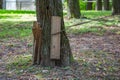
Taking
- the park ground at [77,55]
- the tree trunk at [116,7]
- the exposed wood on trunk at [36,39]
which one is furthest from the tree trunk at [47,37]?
the tree trunk at [116,7]

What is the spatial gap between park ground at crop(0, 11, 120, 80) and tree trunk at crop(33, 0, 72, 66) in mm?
153

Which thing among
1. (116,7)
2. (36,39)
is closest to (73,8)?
(116,7)

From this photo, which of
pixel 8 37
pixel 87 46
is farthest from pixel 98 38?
pixel 8 37

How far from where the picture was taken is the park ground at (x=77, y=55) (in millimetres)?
6645

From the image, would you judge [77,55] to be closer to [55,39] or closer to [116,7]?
[55,39]

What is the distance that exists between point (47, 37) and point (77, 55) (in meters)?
1.68

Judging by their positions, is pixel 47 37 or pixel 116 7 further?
pixel 116 7

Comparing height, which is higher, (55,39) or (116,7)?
(116,7)

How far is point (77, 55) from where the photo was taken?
331 inches

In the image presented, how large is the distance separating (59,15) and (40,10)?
38 cm

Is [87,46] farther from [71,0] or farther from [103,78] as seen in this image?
[71,0]

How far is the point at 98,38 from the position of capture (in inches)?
450

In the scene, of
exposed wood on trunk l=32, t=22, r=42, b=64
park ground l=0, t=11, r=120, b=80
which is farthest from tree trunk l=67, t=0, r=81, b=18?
exposed wood on trunk l=32, t=22, r=42, b=64

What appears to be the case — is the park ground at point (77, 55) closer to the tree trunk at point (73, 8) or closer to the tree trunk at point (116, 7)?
the tree trunk at point (73, 8)
